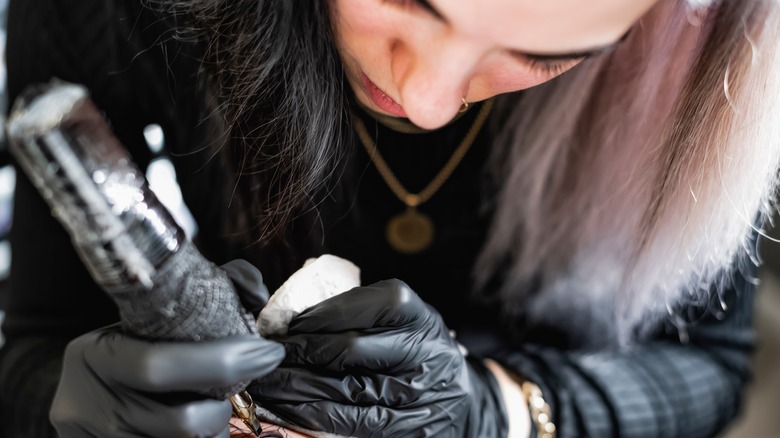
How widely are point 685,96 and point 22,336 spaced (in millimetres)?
698

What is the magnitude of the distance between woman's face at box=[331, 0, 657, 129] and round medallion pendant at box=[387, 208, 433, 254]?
0.93ft

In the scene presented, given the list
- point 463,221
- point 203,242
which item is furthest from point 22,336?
point 463,221

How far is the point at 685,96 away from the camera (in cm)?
65

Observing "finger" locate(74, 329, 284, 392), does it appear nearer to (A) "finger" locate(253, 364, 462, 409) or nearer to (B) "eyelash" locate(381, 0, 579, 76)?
(A) "finger" locate(253, 364, 462, 409)

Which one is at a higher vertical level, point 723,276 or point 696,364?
point 723,276

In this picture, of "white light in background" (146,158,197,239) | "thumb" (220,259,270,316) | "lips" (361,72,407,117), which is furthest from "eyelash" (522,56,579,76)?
"white light in background" (146,158,197,239)

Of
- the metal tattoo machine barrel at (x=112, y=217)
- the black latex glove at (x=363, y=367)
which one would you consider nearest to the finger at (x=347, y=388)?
the black latex glove at (x=363, y=367)

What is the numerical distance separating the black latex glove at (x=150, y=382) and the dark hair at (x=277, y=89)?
167 mm

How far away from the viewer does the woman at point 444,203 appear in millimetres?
487

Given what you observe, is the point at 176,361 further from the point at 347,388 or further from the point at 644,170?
the point at 644,170

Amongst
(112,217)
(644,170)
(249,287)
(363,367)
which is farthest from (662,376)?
(112,217)

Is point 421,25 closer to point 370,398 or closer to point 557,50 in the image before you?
point 557,50

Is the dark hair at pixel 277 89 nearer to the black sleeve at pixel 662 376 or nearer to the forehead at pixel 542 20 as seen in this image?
the forehead at pixel 542 20

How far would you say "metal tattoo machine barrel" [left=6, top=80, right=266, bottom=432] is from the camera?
353mm
